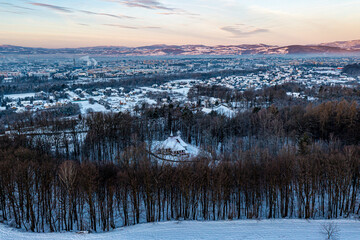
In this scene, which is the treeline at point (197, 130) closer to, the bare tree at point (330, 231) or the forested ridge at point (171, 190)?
the forested ridge at point (171, 190)

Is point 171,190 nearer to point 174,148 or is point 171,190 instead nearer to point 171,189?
point 171,189

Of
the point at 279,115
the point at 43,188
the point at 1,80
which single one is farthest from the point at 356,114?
the point at 1,80

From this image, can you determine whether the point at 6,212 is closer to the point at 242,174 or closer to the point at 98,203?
the point at 98,203

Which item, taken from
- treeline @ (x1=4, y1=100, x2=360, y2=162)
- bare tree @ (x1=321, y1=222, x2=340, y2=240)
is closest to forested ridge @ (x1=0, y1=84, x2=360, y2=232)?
bare tree @ (x1=321, y1=222, x2=340, y2=240)

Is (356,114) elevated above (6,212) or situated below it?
above

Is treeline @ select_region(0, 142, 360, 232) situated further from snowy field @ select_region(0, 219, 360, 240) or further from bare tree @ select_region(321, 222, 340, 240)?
bare tree @ select_region(321, 222, 340, 240)

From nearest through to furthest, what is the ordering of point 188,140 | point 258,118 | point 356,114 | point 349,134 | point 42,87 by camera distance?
point 349,134
point 356,114
point 188,140
point 258,118
point 42,87

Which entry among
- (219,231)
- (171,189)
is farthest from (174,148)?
(219,231)
